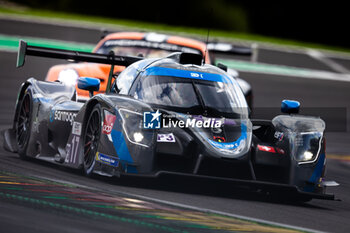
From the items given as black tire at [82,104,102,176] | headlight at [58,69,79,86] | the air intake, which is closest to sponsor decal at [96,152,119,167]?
black tire at [82,104,102,176]

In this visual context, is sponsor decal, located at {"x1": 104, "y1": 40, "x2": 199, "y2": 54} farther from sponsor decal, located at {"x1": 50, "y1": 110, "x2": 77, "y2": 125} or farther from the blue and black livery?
sponsor decal, located at {"x1": 50, "y1": 110, "x2": 77, "y2": 125}

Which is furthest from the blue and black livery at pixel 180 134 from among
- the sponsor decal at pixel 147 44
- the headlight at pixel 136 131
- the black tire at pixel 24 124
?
the sponsor decal at pixel 147 44

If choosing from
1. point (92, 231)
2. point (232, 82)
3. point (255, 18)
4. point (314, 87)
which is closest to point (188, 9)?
point (255, 18)

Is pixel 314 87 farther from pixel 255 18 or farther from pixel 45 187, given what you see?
pixel 255 18

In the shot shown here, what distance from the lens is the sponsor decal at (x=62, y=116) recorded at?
29.7 ft

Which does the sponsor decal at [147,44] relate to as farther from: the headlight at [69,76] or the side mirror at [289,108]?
the side mirror at [289,108]

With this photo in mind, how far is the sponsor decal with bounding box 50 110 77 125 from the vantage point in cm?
904

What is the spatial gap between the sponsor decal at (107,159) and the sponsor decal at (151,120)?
1.32 feet

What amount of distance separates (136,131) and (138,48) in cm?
724

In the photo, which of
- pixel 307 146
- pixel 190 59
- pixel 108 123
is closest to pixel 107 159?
pixel 108 123

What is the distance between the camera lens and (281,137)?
27.9 ft

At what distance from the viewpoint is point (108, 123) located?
808 cm

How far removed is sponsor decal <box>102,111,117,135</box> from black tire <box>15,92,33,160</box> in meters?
1.94

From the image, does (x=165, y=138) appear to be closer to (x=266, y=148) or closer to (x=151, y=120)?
(x=151, y=120)
